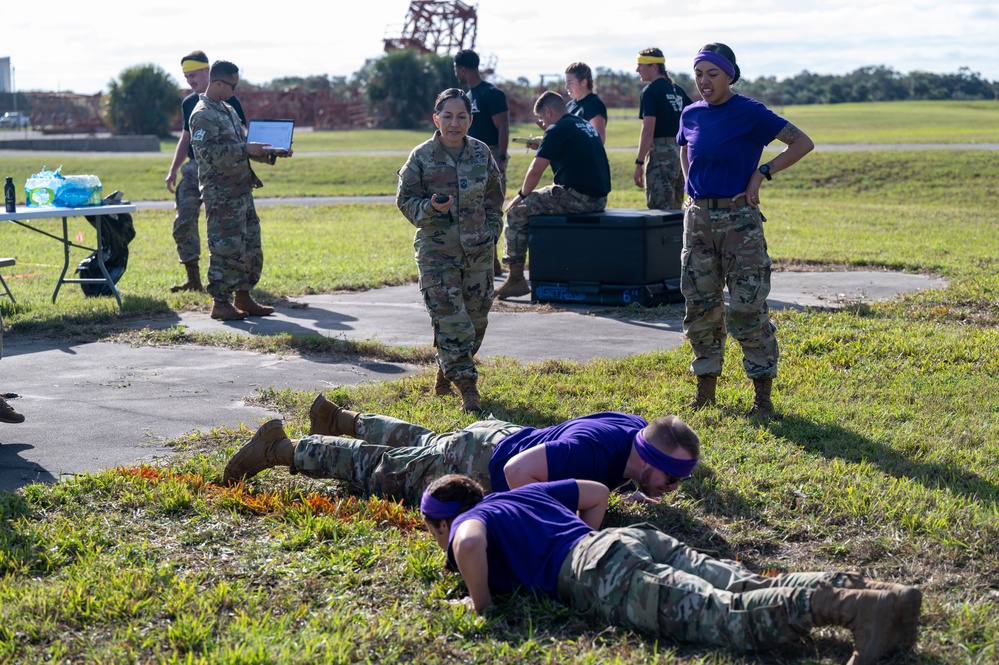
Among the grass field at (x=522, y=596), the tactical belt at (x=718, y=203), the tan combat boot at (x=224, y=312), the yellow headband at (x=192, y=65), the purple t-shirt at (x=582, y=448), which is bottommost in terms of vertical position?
the grass field at (x=522, y=596)

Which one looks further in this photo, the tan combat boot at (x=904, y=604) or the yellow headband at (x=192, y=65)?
the yellow headband at (x=192, y=65)

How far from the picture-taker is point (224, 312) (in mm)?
10180

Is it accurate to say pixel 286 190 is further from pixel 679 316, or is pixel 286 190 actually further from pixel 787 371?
pixel 787 371

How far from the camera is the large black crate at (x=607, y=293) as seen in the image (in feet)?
35.0

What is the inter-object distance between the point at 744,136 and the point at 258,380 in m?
3.75

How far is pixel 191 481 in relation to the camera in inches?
211

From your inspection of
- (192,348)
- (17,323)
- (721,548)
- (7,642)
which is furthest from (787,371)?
(17,323)

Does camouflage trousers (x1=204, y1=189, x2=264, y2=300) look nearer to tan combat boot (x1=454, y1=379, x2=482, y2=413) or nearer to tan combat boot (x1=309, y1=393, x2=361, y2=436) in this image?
tan combat boot (x1=454, y1=379, x2=482, y2=413)

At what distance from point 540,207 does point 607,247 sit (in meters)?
0.94

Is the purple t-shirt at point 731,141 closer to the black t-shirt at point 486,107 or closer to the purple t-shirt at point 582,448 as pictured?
the purple t-shirt at point 582,448

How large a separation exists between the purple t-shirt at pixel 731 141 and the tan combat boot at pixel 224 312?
518 cm

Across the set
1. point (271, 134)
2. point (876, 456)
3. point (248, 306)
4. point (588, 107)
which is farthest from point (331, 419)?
point (588, 107)

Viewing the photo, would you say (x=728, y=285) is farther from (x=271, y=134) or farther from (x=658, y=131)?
(x=658, y=131)

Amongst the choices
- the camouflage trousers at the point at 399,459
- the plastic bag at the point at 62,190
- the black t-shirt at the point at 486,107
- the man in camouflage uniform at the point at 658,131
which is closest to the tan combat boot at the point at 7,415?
the camouflage trousers at the point at 399,459
